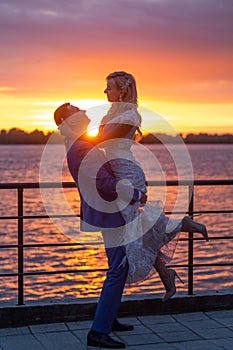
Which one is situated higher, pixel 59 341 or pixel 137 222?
pixel 137 222

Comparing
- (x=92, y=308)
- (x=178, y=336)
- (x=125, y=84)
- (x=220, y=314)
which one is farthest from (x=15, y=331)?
(x=125, y=84)

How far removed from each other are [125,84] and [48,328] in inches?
77.6

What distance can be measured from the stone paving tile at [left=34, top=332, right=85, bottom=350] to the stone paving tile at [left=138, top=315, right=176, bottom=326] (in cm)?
67

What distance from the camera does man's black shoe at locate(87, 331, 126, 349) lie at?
4888 mm

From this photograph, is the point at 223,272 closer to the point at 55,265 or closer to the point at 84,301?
the point at 55,265

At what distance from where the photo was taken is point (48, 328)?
537 cm

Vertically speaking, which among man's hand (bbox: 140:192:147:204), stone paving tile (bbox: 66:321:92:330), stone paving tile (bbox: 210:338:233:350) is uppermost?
man's hand (bbox: 140:192:147:204)

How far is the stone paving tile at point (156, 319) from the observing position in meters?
5.57

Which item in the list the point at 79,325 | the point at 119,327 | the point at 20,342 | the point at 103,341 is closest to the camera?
the point at 103,341

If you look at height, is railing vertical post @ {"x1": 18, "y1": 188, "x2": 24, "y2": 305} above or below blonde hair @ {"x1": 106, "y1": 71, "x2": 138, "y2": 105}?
below

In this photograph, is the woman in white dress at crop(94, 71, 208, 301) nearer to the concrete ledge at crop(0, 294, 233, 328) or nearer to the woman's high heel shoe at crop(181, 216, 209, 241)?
the woman's high heel shoe at crop(181, 216, 209, 241)

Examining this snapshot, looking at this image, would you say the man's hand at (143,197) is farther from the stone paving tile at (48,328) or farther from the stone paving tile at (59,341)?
the stone paving tile at (48,328)

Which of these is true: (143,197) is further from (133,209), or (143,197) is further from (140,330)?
(140,330)

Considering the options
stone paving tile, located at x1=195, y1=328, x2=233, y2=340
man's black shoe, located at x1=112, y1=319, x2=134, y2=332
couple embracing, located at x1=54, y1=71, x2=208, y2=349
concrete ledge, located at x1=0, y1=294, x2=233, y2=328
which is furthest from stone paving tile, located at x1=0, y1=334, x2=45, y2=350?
stone paving tile, located at x1=195, y1=328, x2=233, y2=340
